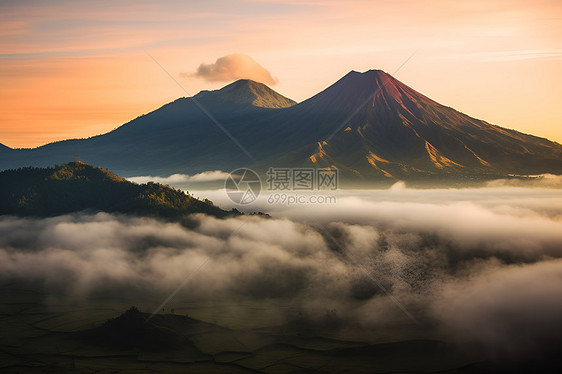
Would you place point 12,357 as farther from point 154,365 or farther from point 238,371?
point 238,371

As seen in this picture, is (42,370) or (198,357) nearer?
(42,370)

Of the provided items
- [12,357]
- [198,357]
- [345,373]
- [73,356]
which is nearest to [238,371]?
[198,357]

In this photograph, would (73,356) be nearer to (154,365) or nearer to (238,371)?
(154,365)

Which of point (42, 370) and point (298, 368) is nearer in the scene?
point (42, 370)

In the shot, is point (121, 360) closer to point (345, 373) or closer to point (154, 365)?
point (154, 365)

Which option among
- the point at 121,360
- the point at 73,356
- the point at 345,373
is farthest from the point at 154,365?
the point at 345,373

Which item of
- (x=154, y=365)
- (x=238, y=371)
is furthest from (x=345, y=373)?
(x=154, y=365)
